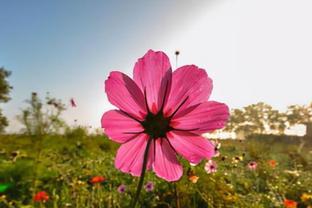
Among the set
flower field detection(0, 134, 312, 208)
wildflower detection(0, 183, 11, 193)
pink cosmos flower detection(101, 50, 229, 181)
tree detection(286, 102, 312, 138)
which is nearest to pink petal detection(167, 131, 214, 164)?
pink cosmos flower detection(101, 50, 229, 181)

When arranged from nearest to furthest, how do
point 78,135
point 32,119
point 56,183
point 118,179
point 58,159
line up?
point 56,183, point 118,179, point 58,159, point 32,119, point 78,135

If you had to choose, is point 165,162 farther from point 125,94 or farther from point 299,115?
point 299,115

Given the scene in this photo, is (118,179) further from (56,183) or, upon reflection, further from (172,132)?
(172,132)

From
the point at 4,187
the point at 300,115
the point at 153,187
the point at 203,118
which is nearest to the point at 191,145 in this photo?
the point at 203,118

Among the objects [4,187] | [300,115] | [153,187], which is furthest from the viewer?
[300,115]

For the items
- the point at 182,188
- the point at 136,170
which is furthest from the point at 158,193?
the point at 136,170

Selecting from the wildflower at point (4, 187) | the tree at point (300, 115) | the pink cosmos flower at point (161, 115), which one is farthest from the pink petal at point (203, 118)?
the tree at point (300, 115)

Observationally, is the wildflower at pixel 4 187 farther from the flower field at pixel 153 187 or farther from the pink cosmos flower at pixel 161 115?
the pink cosmos flower at pixel 161 115
